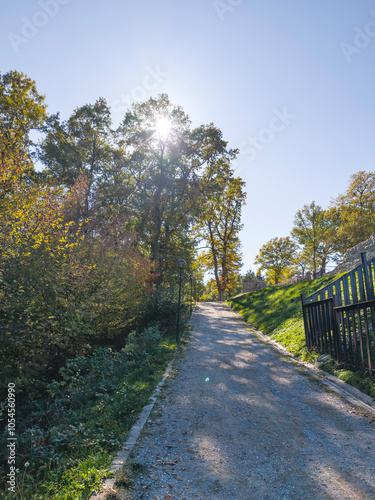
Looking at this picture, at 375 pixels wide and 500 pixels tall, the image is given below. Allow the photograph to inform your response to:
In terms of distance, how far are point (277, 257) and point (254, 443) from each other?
5102cm

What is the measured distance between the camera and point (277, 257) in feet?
174

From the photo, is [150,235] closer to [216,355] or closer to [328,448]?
[216,355]

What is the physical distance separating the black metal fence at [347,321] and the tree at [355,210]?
73.7 feet

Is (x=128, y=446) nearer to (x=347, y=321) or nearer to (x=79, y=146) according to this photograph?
(x=347, y=321)

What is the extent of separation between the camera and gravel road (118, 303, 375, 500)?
320cm

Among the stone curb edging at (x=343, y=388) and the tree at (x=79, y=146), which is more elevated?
the tree at (x=79, y=146)

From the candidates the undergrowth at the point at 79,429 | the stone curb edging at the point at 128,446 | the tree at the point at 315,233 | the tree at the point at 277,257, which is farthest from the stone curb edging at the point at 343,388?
the tree at the point at 277,257

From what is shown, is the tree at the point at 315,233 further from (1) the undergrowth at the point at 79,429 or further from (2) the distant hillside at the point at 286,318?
(1) the undergrowth at the point at 79,429

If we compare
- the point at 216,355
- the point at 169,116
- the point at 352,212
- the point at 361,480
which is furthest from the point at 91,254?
the point at 352,212

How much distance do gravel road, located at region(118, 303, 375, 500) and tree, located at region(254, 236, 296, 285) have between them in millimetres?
46450

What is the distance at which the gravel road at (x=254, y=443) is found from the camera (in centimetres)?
320

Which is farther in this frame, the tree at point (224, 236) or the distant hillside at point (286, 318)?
the tree at point (224, 236)

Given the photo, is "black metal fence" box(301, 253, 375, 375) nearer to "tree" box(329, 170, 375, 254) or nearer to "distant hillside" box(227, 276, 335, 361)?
"distant hillside" box(227, 276, 335, 361)

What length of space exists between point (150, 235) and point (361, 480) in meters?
20.3
